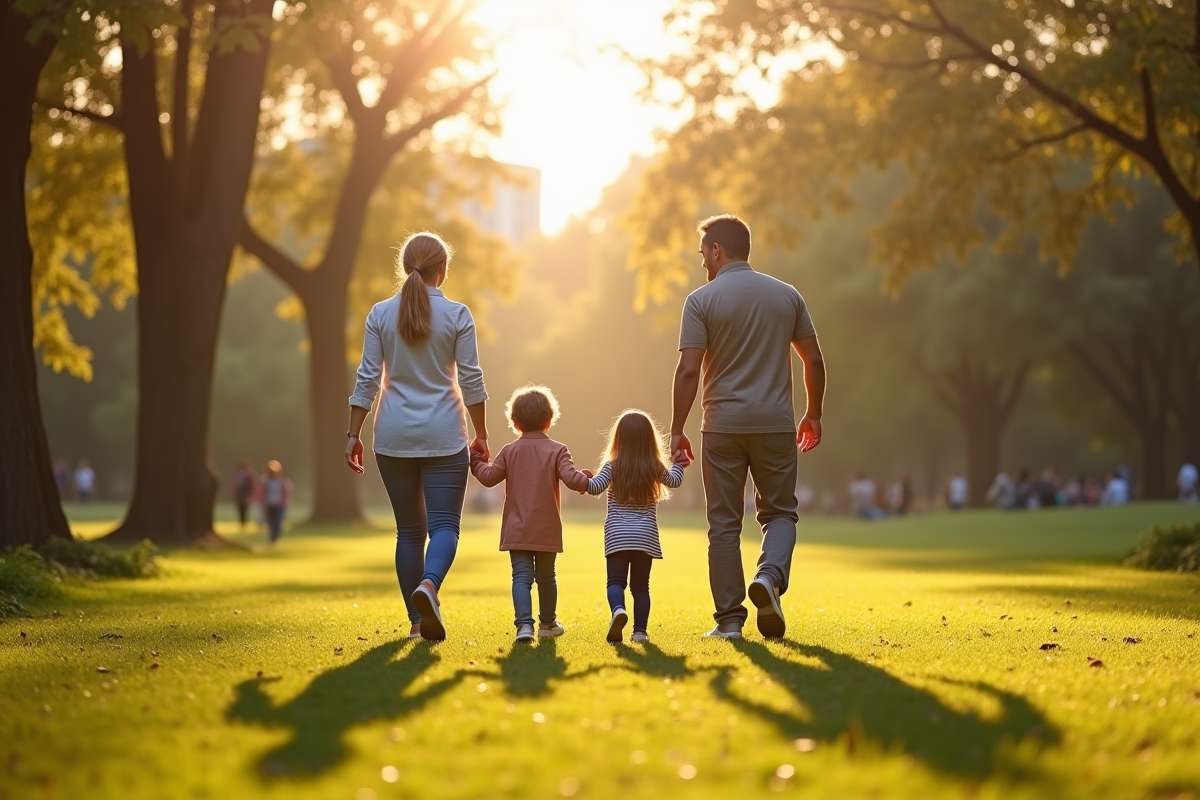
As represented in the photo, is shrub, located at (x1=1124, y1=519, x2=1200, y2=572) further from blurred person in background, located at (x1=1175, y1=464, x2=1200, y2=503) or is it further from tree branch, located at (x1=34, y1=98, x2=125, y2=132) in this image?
blurred person in background, located at (x1=1175, y1=464, x2=1200, y2=503)

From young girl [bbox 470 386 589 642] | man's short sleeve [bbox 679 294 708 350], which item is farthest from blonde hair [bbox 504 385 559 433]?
man's short sleeve [bbox 679 294 708 350]

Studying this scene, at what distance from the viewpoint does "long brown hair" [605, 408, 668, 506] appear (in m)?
8.02

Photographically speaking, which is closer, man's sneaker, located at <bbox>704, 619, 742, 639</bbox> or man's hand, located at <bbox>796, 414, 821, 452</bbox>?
man's sneaker, located at <bbox>704, 619, 742, 639</bbox>

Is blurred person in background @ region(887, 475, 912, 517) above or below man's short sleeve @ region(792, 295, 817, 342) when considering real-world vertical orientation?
below

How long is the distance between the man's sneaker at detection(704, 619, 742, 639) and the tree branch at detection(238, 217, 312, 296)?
24111mm

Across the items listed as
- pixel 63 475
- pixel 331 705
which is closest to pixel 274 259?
pixel 331 705

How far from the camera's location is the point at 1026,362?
1746 inches

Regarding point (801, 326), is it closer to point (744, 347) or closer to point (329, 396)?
point (744, 347)

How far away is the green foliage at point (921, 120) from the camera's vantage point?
17.2 meters

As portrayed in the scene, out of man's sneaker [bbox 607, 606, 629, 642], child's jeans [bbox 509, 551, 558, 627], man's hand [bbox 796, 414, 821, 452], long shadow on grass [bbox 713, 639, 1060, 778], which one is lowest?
long shadow on grass [bbox 713, 639, 1060, 778]

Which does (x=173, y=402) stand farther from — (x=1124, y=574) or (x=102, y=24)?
(x=1124, y=574)

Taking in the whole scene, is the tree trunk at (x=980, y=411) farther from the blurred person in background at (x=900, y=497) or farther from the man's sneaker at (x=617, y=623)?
the man's sneaker at (x=617, y=623)

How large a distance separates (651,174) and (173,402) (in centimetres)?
790

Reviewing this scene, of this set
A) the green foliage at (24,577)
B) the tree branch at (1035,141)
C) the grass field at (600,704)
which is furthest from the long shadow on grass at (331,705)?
the tree branch at (1035,141)
